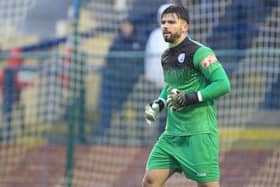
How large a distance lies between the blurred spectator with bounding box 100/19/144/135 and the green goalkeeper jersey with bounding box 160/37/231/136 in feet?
14.7

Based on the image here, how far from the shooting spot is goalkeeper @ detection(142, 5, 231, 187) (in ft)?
24.7

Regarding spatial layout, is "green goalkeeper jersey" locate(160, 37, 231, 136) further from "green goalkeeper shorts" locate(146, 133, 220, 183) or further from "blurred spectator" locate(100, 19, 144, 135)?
"blurred spectator" locate(100, 19, 144, 135)

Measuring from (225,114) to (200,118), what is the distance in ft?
15.2

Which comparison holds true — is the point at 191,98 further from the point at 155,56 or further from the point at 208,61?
the point at 155,56

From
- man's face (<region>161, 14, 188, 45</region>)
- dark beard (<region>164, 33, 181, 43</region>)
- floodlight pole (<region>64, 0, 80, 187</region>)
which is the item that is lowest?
floodlight pole (<region>64, 0, 80, 187</region>)

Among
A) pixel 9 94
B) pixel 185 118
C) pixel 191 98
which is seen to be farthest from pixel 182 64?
pixel 9 94

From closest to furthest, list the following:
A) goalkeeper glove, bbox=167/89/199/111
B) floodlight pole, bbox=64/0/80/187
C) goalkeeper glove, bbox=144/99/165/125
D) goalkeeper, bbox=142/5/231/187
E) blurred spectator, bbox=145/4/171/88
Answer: goalkeeper glove, bbox=167/89/199/111 < goalkeeper, bbox=142/5/231/187 < goalkeeper glove, bbox=144/99/165/125 < floodlight pole, bbox=64/0/80/187 < blurred spectator, bbox=145/4/171/88

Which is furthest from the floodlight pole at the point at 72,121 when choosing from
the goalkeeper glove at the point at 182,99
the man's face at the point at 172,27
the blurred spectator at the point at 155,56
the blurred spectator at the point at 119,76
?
the goalkeeper glove at the point at 182,99

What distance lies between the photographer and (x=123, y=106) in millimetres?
12391

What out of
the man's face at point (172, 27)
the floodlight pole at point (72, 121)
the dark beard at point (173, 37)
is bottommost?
the floodlight pole at point (72, 121)

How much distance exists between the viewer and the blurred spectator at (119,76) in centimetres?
1221

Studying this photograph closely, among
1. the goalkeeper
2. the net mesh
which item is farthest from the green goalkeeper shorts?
the net mesh

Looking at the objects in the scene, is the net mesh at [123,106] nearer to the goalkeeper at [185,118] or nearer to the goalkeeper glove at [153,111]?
the goalkeeper glove at [153,111]

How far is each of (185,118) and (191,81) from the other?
0.31 m
